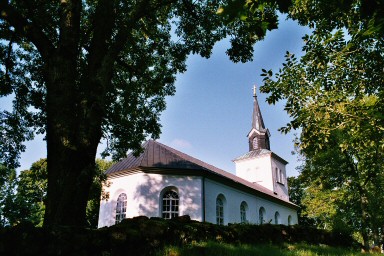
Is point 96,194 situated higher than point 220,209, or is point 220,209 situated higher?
point 96,194

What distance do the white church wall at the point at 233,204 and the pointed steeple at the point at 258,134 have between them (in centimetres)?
866

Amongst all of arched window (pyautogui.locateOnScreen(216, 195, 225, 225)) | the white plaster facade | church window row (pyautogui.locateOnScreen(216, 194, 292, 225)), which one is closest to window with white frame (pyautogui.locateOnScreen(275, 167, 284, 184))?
church window row (pyautogui.locateOnScreen(216, 194, 292, 225))

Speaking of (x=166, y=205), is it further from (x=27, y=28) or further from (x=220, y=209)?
(x=27, y=28)

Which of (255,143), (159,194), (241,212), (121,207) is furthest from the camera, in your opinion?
(255,143)

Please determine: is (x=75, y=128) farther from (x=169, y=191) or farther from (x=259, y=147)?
(x=259, y=147)

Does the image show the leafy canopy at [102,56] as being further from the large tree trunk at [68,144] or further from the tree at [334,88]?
the tree at [334,88]

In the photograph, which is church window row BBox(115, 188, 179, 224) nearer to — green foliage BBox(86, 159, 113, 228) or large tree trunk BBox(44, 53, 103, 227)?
green foliage BBox(86, 159, 113, 228)

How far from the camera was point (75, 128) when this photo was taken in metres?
6.51

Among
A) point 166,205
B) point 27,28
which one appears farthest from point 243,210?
point 27,28

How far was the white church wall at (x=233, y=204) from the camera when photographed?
19953 millimetres

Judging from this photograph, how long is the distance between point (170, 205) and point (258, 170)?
63.5 feet

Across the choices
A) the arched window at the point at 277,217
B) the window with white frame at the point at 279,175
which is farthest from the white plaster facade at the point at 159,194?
the window with white frame at the point at 279,175

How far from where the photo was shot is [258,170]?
117 feet

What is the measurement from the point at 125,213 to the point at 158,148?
5478mm
